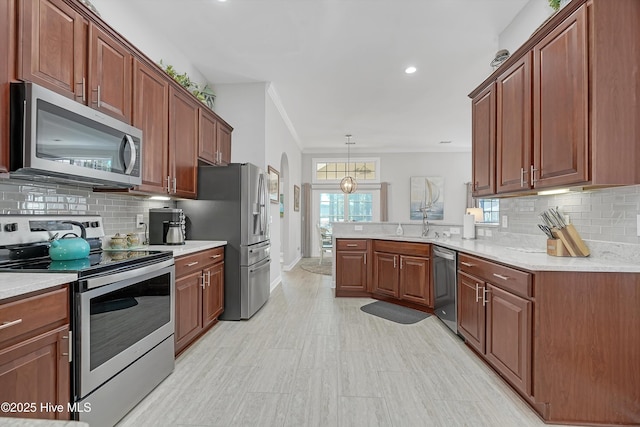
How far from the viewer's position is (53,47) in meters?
1.76

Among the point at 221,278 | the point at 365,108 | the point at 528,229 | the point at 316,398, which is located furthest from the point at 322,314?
the point at 365,108

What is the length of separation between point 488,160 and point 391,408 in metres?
2.18

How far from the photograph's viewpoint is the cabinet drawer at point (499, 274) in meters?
1.96

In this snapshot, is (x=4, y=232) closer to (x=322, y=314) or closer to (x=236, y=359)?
(x=236, y=359)

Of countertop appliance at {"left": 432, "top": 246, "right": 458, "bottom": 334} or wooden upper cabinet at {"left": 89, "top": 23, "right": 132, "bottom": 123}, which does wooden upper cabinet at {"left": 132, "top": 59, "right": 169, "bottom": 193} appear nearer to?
wooden upper cabinet at {"left": 89, "top": 23, "right": 132, "bottom": 123}

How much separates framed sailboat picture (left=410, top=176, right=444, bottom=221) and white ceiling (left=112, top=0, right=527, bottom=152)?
2973 mm

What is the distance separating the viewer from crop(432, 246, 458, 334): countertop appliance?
10.3 feet

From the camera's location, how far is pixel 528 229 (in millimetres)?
2895

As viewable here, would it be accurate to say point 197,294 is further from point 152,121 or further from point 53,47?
point 53,47

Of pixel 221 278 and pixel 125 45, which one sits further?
pixel 221 278

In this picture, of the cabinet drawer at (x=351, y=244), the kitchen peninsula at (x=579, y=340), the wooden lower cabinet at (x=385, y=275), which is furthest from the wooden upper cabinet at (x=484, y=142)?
the cabinet drawer at (x=351, y=244)

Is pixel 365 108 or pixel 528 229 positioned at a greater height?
pixel 365 108

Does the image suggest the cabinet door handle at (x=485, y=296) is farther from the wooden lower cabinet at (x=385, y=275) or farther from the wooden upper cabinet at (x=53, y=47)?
the wooden upper cabinet at (x=53, y=47)

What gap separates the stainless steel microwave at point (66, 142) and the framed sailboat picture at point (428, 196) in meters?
7.36
